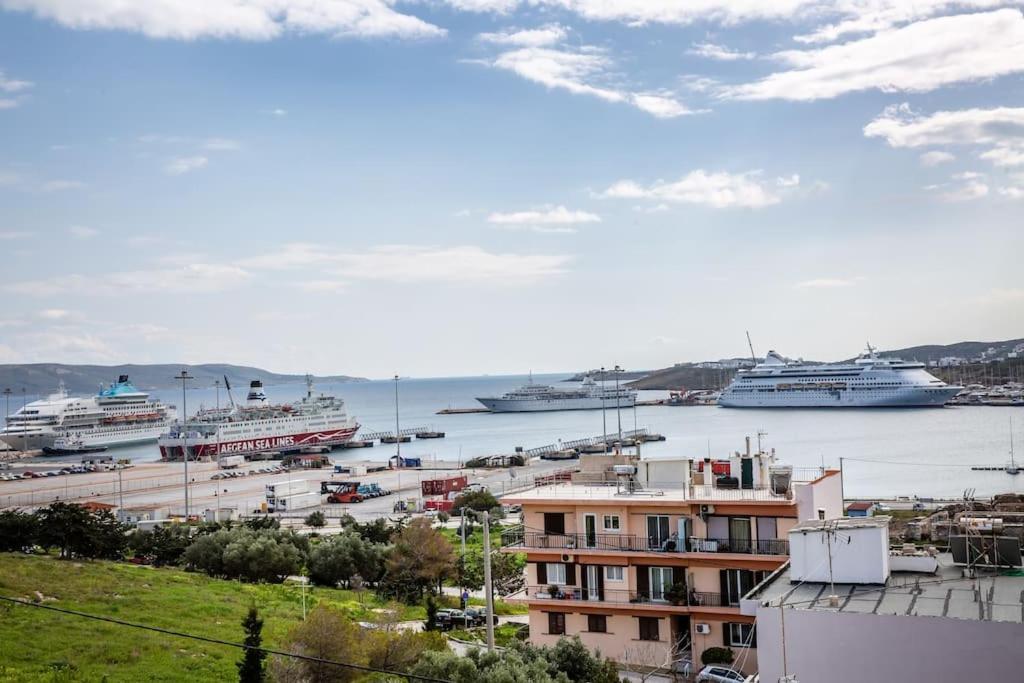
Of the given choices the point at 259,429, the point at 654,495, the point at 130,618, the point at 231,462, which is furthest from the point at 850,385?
the point at 130,618

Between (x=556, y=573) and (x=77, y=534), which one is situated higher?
(x=556, y=573)

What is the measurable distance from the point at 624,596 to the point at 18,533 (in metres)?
13.8

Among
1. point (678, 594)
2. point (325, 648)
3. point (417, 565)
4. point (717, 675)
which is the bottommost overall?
point (417, 565)

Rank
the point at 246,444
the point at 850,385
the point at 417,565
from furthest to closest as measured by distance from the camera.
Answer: the point at 850,385, the point at 246,444, the point at 417,565

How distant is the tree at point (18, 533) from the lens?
1873 cm

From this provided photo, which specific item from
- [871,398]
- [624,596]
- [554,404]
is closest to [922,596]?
[624,596]

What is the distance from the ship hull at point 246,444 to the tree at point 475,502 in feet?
117

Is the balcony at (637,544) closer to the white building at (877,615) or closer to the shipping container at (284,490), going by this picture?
the white building at (877,615)

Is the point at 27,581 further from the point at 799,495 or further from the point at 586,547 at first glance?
the point at 799,495

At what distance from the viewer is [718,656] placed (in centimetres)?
1041

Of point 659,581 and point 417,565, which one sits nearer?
point 659,581

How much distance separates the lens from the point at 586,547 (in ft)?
37.2

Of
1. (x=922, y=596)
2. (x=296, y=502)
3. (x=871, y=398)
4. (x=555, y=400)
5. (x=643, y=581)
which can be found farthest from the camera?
(x=555, y=400)

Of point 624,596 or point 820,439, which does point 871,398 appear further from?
point 624,596
